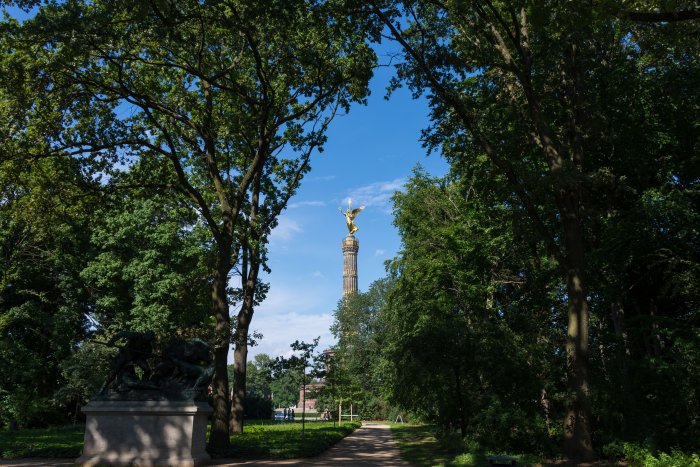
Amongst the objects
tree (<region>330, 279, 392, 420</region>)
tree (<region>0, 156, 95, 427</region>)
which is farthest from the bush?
tree (<region>330, 279, 392, 420</region>)

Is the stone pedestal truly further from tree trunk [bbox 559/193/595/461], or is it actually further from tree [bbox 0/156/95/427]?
tree [bbox 0/156/95/427]

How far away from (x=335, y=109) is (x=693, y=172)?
466 inches

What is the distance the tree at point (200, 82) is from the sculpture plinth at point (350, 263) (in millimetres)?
54504

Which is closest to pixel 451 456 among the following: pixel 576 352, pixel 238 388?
pixel 576 352

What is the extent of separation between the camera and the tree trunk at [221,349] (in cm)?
1576

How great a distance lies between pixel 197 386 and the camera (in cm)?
1348

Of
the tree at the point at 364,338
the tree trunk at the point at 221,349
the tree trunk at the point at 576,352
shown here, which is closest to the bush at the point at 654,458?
the tree trunk at the point at 576,352

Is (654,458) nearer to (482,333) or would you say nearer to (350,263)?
(482,333)

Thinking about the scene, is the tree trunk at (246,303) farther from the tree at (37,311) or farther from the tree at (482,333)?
the tree at (37,311)

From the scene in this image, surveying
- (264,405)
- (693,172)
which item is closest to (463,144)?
(693,172)

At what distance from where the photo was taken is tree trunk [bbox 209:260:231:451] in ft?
51.7

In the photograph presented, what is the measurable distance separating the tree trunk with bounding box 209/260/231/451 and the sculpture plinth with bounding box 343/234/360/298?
5744 cm

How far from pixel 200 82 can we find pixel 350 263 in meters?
59.7

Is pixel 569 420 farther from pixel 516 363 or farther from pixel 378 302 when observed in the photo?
pixel 378 302
